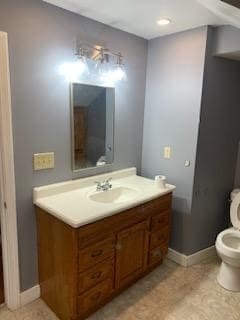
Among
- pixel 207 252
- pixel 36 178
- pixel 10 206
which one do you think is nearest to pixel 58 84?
pixel 36 178

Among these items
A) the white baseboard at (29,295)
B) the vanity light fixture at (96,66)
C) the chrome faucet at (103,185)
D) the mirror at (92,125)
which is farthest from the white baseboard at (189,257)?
the vanity light fixture at (96,66)

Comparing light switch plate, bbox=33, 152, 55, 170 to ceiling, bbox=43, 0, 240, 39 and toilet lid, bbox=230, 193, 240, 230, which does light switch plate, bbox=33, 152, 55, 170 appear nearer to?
ceiling, bbox=43, 0, 240, 39

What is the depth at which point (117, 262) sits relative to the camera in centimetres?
205

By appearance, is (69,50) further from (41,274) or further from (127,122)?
(41,274)

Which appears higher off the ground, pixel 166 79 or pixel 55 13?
pixel 55 13

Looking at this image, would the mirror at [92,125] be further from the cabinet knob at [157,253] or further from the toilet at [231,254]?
the toilet at [231,254]

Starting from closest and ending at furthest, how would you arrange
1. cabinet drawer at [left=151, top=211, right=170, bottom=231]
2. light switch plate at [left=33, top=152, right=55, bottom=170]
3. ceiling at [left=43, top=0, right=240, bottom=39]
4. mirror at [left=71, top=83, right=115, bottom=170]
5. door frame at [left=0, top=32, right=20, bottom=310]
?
door frame at [left=0, top=32, right=20, bottom=310] → ceiling at [left=43, top=0, right=240, bottom=39] → light switch plate at [left=33, top=152, right=55, bottom=170] → mirror at [left=71, top=83, right=115, bottom=170] → cabinet drawer at [left=151, top=211, right=170, bottom=231]

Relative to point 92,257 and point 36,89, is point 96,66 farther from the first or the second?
point 92,257

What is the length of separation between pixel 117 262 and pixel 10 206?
940mm

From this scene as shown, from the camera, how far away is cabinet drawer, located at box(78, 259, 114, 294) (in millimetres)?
1806

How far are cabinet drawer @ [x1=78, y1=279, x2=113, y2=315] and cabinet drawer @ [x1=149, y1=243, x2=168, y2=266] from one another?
52 centimetres

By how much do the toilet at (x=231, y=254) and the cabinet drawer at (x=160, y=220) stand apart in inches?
19.7

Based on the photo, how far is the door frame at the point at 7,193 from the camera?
5.75 ft

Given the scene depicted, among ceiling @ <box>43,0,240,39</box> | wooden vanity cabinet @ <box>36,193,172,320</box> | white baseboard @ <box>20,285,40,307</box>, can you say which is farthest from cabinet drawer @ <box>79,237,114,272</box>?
ceiling @ <box>43,0,240,39</box>
